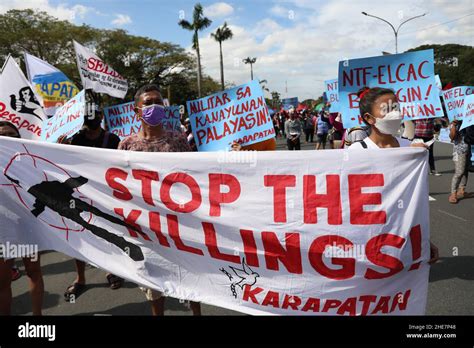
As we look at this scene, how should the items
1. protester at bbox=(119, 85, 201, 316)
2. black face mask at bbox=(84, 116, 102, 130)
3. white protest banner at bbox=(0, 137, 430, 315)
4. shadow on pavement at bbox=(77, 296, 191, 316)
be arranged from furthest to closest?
black face mask at bbox=(84, 116, 102, 130) < shadow on pavement at bbox=(77, 296, 191, 316) < protester at bbox=(119, 85, 201, 316) < white protest banner at bbox=(0, 137, 430, 315)

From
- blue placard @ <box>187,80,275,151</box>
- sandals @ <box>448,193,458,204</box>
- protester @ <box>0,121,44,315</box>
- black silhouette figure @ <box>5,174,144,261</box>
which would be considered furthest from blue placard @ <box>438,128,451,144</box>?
protester @ <box>0,121,44,315</box>

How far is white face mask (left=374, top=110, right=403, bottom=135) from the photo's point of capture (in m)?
2.44

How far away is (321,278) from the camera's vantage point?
94.6 inches

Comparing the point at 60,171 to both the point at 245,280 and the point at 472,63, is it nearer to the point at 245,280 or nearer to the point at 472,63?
the point at 245,280

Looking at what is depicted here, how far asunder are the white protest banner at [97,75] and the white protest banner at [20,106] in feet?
8.03

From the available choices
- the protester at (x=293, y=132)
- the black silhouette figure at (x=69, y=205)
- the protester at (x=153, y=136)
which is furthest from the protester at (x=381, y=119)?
the protester at (x=293, y=132)

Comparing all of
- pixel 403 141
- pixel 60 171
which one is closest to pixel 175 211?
pixel 60 171

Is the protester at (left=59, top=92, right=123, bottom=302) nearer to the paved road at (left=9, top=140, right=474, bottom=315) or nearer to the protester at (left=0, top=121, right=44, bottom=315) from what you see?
the paved road at (left=9, top=140, right=474, bottom=315)

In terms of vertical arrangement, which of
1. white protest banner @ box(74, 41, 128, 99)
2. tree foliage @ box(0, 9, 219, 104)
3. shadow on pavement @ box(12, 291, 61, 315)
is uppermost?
tree foliage @ box(0, 9, 219, 104)

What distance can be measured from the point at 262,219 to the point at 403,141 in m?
1.12

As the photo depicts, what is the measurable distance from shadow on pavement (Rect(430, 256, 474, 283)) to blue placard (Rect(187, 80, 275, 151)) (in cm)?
266

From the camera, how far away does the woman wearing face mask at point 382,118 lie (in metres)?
2.46

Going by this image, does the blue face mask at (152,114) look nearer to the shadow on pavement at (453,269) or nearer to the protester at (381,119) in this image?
the protester at (381,119)

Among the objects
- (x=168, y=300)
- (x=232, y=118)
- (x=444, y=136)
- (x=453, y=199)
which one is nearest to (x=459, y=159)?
(x=453, y=199)
